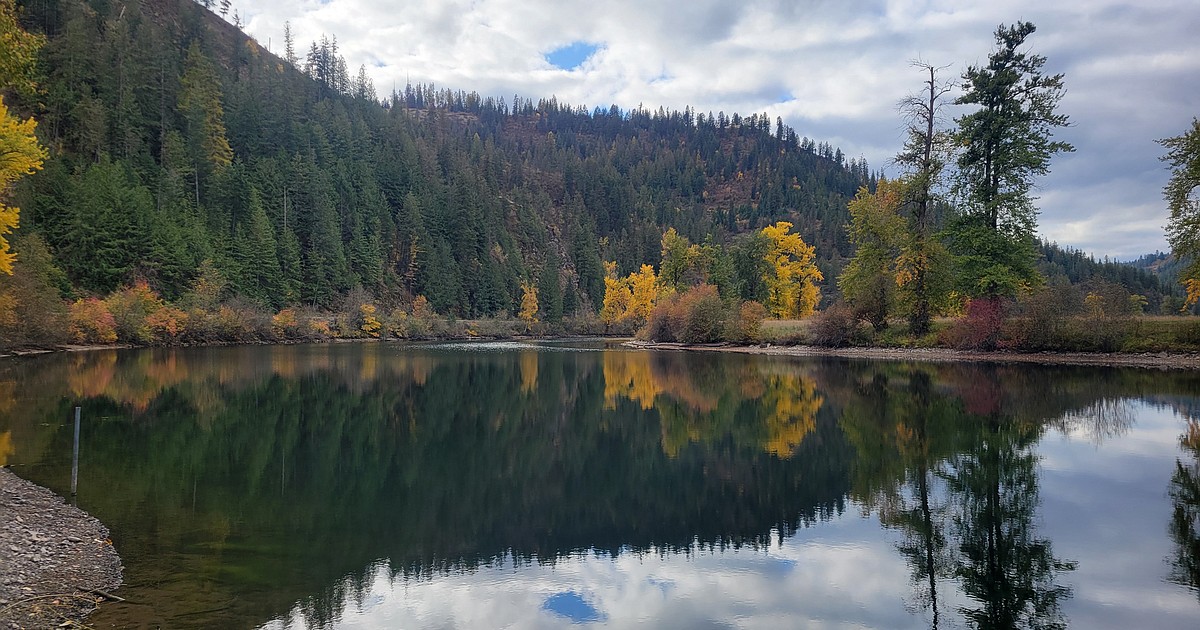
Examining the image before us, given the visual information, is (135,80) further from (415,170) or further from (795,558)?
(795,558)

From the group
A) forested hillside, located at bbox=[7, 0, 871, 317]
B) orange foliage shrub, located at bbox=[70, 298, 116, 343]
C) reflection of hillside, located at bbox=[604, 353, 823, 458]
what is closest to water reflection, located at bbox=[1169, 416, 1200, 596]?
reflection of hillside, located at bbox=[604, 353, 823, 458]

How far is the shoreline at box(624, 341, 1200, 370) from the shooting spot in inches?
1359

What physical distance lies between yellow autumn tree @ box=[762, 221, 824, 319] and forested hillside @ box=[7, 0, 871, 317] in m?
56.3

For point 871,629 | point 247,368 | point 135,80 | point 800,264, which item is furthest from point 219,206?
point 871,629

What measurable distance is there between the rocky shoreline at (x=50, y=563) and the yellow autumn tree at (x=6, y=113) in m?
14.0

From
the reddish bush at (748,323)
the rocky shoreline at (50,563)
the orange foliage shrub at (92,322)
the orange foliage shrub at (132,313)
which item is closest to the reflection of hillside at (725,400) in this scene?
the rocky shoreline at (50,563)

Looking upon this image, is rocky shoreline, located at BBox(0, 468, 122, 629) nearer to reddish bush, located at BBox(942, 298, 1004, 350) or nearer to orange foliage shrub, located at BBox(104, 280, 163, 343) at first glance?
reddish bush, located at BBox(942, 298, 1004, 350)

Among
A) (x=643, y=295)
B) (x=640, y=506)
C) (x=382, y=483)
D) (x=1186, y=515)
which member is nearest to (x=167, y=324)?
(x=382, y=483)

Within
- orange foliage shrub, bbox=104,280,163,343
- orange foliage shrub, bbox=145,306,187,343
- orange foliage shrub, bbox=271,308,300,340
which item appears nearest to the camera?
orange foliage shrub, bbox=104,280,163,343

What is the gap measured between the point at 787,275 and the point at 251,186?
229 feet

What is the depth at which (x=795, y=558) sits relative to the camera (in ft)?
32.5

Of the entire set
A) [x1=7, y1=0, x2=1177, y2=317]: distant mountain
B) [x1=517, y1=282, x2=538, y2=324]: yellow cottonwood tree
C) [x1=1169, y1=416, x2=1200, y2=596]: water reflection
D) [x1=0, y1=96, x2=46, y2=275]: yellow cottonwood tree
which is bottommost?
[x1=1169, y1=416, x2=1200, y2=596]: water reflection

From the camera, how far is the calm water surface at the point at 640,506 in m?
8.16

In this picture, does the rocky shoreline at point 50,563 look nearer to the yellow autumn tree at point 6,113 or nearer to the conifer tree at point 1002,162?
the yellow autumn tree at point 6,113
